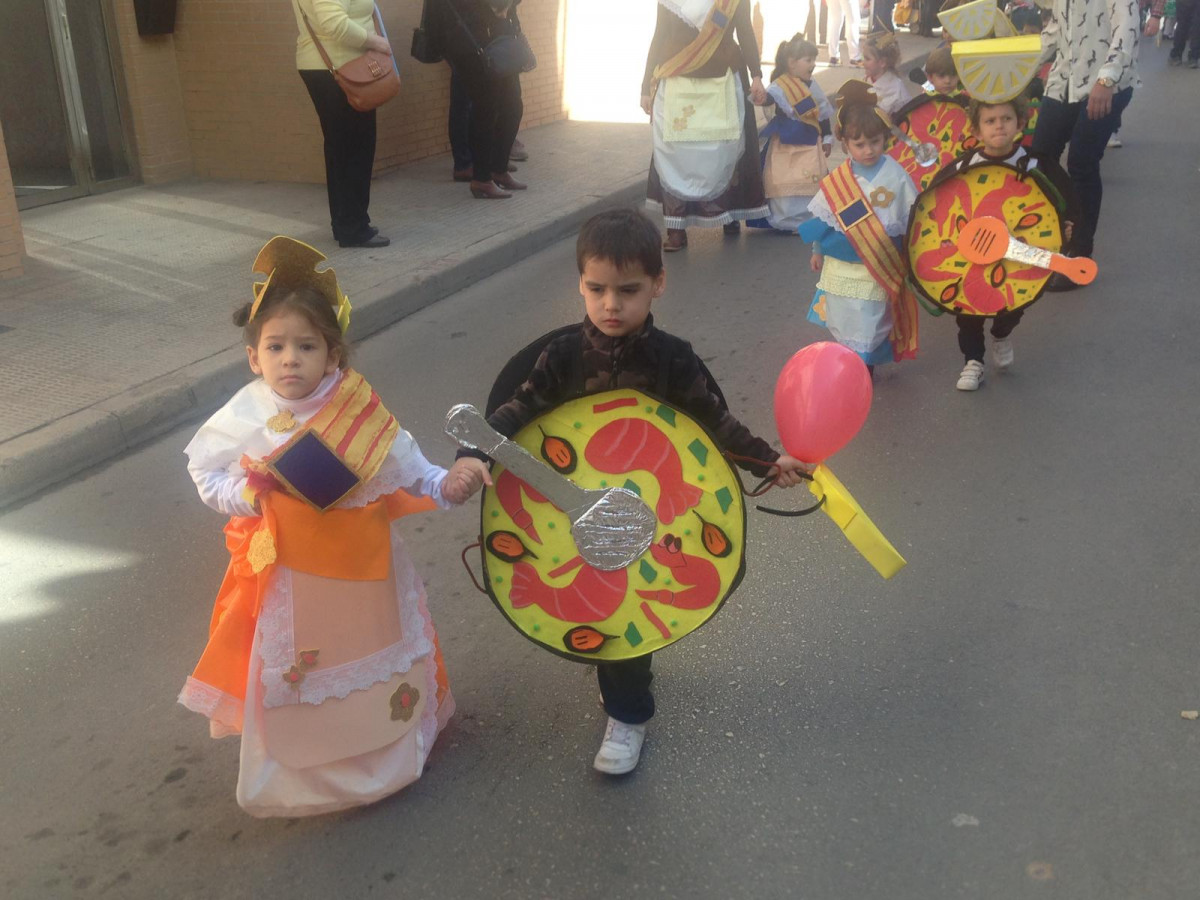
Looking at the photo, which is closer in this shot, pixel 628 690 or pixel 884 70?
pixel 628 690

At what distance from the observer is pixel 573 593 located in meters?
2.69

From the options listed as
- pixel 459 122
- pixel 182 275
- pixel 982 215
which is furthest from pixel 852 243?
pixel 459 122

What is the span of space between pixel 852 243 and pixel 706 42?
3.09 meters

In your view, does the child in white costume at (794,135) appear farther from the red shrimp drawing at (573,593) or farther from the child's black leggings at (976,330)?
the red shrimp drawing at (573,593)

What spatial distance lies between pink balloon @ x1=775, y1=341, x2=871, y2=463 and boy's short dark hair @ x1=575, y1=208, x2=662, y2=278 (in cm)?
40

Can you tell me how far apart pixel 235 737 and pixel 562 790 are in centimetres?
91

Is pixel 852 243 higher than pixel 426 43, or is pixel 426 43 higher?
pixel 426 43

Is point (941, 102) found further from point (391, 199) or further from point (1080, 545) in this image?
point (391, 199)

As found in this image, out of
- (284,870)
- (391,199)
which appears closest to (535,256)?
(391,199)

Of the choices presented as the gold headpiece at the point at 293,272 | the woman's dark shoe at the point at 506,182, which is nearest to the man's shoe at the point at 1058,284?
the woman's dark shoe at the point at 506,182

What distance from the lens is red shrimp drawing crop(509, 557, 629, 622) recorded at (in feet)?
8.77

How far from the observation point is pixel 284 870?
276 cm

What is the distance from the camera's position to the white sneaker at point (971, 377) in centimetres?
569

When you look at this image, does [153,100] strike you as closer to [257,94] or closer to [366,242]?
[257,94]
